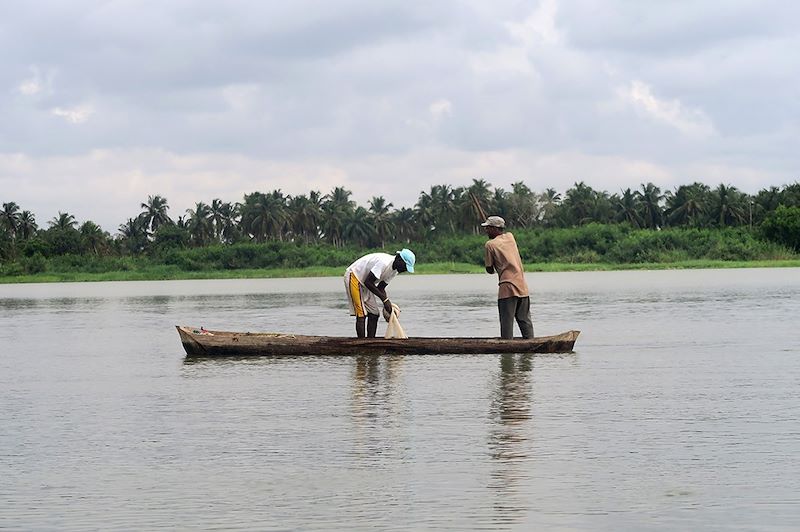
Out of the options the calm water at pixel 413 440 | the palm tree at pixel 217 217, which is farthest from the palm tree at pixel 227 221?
the calm water at pixel 413 440

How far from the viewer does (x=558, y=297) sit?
115 feet

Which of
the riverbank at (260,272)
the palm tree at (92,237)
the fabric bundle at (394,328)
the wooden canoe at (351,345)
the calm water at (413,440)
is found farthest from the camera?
the palm tree at (92,237)

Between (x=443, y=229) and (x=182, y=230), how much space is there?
24426 mm

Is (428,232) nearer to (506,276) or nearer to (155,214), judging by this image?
(155,214)

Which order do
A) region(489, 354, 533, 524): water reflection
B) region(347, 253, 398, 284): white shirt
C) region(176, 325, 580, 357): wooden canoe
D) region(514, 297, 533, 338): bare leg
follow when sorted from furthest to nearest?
1. region(514, 297, 533, 338): bare leg
2. region(347, 253, 398, 284): white shirt
3. region(176, 325, 580, 357): wooden canoe
4. region(489, 354, 533, 524): water reflection

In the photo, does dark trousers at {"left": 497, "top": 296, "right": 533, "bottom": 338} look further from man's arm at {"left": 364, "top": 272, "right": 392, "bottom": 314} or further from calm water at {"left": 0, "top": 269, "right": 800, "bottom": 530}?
man's arm at {"left": 364, "top": 272, "right": 392, "bottom": 314}

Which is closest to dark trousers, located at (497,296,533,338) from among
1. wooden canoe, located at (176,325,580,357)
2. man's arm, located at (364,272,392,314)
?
wooden canoe, located at (176,325,580,357)

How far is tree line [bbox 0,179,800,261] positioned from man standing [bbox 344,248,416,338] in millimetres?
80638

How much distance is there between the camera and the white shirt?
15094mm

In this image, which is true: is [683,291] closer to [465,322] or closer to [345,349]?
[465,322]

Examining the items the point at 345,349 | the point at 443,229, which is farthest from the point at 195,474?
the point at 443,229

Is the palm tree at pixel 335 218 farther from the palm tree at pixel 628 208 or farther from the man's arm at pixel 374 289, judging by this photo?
the man's arm at pixel 374 289

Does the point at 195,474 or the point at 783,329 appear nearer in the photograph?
the point at 195,474

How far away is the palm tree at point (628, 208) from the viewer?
103 meters
